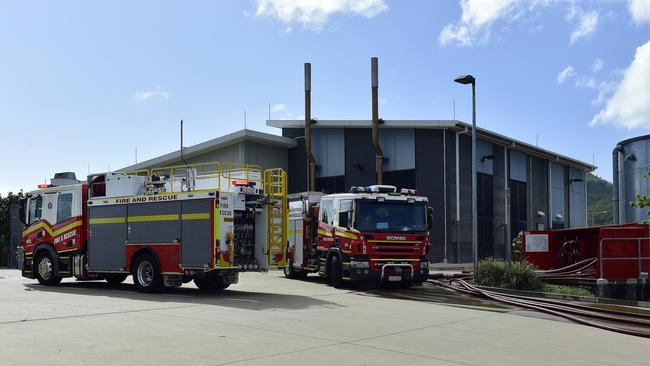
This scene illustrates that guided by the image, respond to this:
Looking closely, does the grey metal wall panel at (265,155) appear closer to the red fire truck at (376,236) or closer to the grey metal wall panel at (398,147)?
the grey metal wall panel at (398,147)

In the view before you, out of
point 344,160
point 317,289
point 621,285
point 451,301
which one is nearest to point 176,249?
point 317,289

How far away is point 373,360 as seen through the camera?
304 inches

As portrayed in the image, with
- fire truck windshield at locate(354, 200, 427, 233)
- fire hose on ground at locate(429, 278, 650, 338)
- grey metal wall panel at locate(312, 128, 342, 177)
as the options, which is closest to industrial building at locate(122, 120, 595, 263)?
grey metal wall panel at locate(312, 128, 342, 177)

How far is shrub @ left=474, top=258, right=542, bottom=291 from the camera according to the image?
17391 millimetres

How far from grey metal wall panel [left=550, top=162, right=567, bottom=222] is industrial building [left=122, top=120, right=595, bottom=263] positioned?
4.62m

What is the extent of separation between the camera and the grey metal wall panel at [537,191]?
149ft

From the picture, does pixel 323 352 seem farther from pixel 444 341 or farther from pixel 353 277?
→ pixel 353 277

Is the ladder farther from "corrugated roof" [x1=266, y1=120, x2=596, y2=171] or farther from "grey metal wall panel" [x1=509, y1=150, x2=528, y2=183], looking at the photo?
"grey metal wall panel" [x1=509, y1=150, x2=528, y2=183]

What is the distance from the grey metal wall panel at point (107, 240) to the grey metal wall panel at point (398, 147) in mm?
21886

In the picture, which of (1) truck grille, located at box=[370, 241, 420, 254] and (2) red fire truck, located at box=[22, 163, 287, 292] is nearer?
(2) red fire truck, located at box=[22, 163, 287, 292]

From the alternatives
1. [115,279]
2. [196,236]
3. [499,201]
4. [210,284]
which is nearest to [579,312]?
[196,236]

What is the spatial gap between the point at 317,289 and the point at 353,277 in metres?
1.32

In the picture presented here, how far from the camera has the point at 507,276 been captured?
17.6m

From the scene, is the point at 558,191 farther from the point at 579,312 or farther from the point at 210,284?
the point at 579,312
